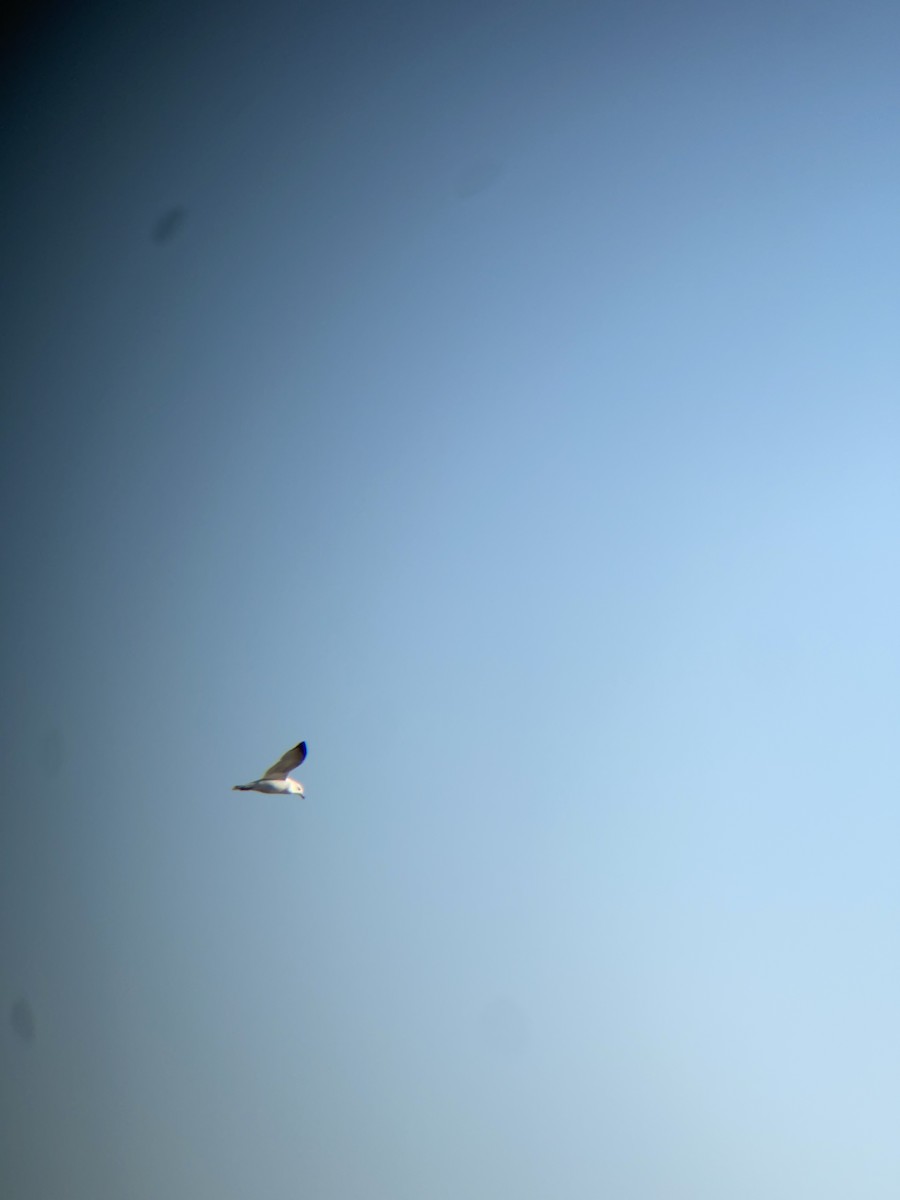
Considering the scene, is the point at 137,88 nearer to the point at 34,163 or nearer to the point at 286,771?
the point at 34,163

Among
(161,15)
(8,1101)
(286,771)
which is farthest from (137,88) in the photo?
(8,1101)

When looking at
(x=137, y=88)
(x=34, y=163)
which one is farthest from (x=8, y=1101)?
(x=137, y=88)

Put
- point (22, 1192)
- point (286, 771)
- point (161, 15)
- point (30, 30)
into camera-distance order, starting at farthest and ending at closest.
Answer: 1. point (22, 1192)
2. point (30, 30)
3. point (161, 15)
4. point (286, 771)

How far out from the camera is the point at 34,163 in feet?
11.8

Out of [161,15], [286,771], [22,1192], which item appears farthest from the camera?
[22,1192]

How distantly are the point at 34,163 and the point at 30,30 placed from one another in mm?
464

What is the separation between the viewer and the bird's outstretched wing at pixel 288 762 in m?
2.67

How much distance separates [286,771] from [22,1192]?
2578 mm

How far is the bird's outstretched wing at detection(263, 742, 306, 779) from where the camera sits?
8.76 ft

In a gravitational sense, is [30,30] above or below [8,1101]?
above

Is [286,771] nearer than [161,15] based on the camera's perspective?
Yes

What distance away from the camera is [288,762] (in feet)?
8.93

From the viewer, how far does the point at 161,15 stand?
331 cm

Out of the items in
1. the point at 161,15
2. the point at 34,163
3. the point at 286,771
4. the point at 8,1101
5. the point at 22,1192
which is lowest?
the point at 22,1192
